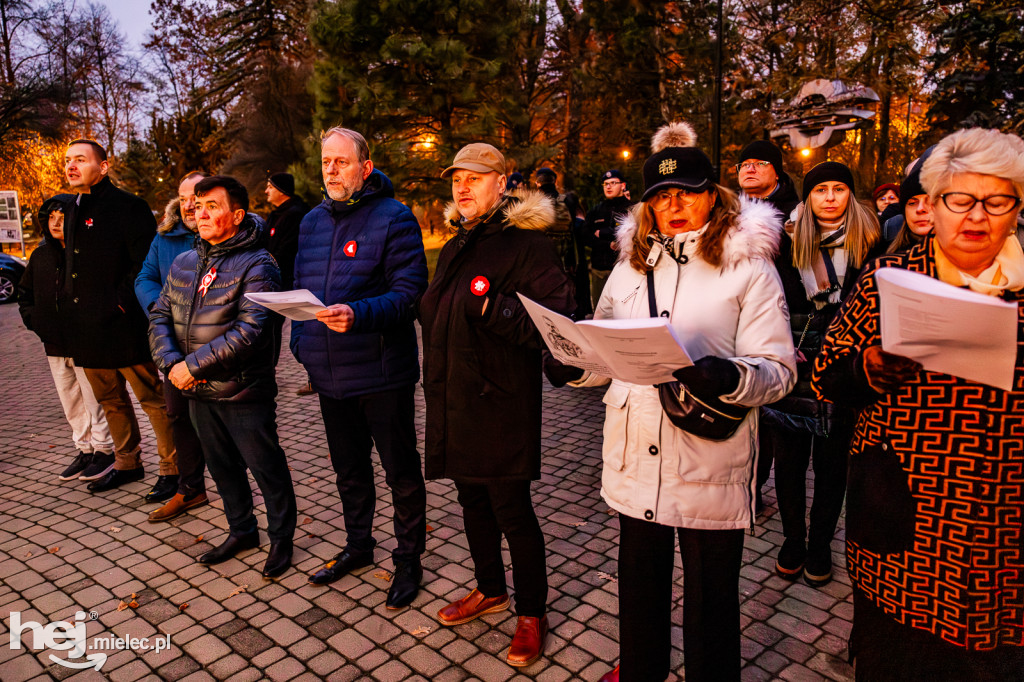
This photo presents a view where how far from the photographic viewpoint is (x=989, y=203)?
1.99m

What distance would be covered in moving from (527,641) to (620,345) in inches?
73.2

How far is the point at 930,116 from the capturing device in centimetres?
1911

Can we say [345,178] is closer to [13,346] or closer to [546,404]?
[546,404]

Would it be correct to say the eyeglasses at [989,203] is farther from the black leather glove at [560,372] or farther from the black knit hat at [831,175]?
the black knit hat at [831,175]

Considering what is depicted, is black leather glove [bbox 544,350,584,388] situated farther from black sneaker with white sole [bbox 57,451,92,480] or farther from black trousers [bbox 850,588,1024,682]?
black sneaker with white sole [bbox 57,451,92,480]

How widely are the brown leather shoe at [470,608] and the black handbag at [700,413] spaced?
69.6 inches

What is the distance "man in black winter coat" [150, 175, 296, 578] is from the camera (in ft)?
12.9

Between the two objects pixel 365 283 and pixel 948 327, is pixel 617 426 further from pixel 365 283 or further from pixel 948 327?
pixel 365 283

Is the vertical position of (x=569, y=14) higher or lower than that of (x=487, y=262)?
higher

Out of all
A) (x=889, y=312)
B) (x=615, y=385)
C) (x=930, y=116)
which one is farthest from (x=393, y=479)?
(x=930, y=116)

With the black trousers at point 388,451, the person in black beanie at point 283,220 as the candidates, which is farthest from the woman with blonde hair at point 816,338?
the person in black beanie at point 283,220

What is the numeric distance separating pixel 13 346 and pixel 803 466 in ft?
42.8

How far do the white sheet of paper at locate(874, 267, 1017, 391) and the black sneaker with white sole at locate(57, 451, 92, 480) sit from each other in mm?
6138

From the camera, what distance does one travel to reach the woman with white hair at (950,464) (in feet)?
6.53
